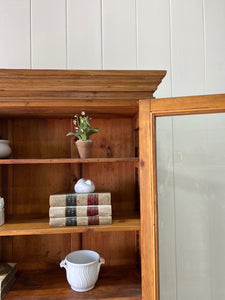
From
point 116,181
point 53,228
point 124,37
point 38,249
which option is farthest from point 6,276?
point 124,37

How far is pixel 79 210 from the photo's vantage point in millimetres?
959

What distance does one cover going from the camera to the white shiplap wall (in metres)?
1.27

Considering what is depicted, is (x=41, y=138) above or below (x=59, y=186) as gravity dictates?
above

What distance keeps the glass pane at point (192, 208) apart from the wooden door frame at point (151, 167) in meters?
0.02

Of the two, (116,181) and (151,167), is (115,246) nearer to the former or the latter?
(116,181)

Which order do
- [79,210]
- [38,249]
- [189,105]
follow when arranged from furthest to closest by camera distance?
1. [38,249]
2. [79,210]
3. [189,105]

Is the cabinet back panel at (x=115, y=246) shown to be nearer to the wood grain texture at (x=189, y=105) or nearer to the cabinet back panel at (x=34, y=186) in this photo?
the cabinet back panel at (x=34, y=186)

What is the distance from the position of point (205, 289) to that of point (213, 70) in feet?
3.64

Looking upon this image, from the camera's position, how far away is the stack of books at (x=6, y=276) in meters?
0.97

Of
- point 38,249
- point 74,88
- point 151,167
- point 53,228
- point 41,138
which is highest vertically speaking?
point 74,88

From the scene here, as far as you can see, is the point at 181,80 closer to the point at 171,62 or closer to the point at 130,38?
the point at 171,62

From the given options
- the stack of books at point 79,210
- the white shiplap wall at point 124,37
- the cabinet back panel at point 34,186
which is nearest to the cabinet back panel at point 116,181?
the cabinet back panel at point 34,186

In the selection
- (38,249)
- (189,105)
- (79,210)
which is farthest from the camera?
(38,249)

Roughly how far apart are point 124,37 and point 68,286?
1.31 m
